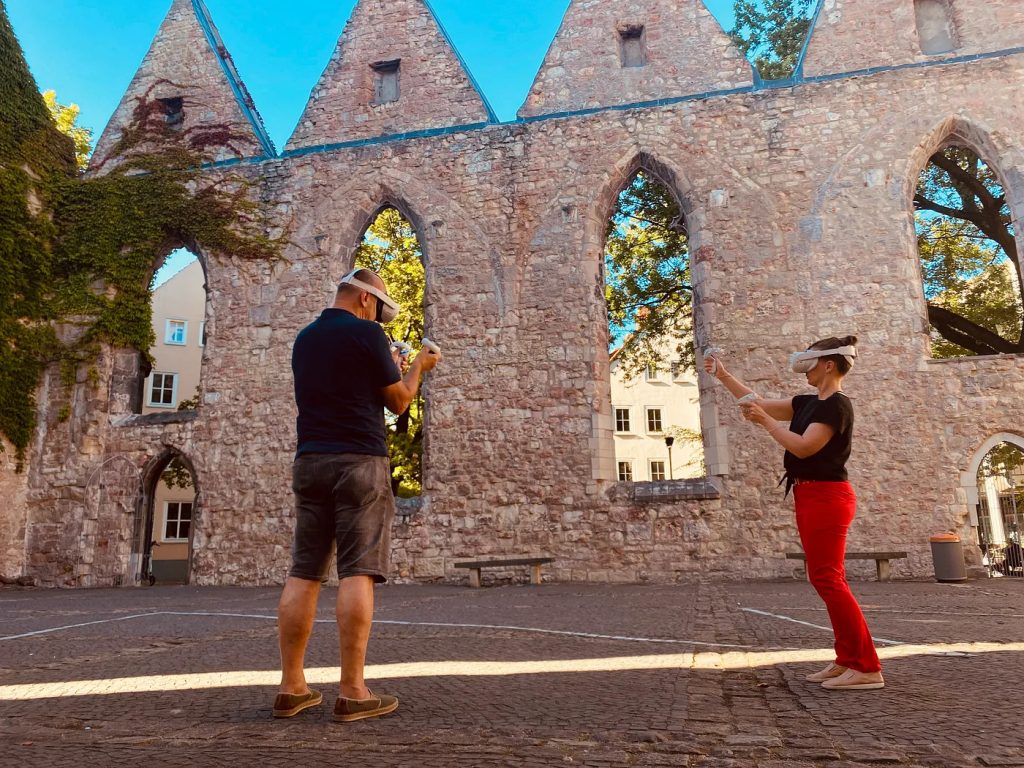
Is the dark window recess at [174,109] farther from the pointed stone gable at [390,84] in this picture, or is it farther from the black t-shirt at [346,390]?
the black t-shirt at [346,390]

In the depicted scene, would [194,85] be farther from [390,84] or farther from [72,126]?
[72,126]

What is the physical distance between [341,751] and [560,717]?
2.44ft

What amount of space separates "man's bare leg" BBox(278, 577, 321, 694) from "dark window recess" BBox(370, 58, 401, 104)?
12396 mm

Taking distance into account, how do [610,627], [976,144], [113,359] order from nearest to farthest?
1. [610,627]
2. [976,144]
3. [113,359]

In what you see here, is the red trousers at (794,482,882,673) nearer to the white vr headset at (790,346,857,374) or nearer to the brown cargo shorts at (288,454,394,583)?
the white vr headset at (790,346,857,374)

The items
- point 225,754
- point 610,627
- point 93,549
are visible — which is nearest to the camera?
point 225,754

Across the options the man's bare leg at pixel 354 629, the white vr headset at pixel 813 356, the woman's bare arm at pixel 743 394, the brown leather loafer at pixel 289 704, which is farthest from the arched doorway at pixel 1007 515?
the brown leather loafer at pixel 289 704

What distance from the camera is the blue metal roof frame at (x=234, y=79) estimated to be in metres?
14.4

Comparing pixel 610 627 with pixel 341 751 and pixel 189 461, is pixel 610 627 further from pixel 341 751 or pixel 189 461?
pixel 189 461

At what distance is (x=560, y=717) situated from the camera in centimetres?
258

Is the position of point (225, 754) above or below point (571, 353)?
below

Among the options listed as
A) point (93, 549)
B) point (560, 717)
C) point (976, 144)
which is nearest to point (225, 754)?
point (560, 717)

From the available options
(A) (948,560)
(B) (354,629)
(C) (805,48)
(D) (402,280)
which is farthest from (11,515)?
(C) (805,48)

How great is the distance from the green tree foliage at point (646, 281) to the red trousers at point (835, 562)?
Answer: 43.4 feet
